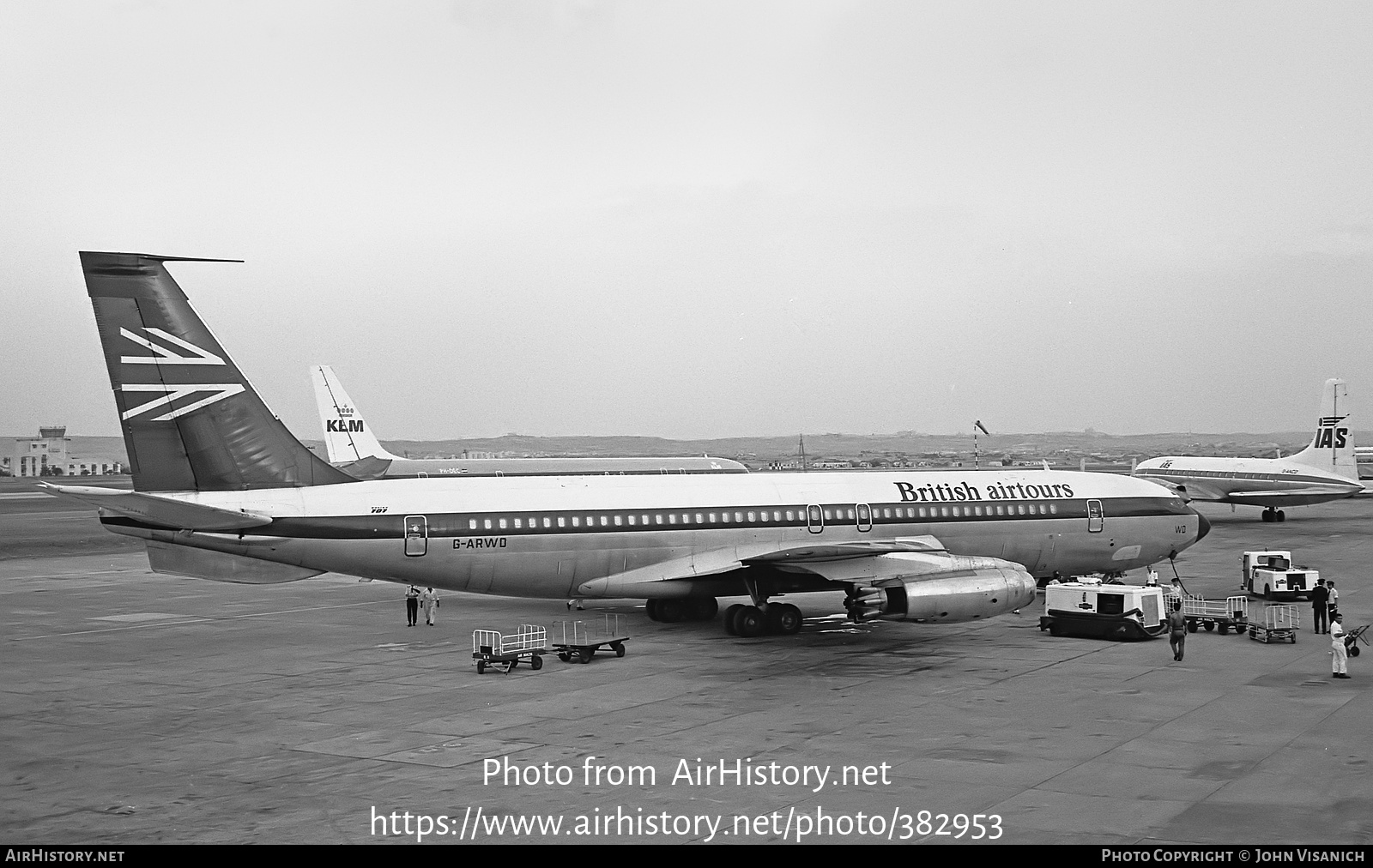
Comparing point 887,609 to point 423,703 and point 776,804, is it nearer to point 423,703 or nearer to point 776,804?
point 423,703

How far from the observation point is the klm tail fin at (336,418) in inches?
2360

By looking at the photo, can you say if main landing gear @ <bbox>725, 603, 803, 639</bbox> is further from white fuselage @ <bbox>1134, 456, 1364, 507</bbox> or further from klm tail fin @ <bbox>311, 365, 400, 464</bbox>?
white fuselage @ <bbox>1134, 456, 1364, 507</bbox>

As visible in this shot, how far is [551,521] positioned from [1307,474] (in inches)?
2252

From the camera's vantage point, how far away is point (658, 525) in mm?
30094

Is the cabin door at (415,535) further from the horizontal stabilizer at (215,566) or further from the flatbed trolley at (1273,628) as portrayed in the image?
the flatbed trolley at (1273,628)

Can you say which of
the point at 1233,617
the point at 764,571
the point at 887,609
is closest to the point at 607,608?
the point at 764,571

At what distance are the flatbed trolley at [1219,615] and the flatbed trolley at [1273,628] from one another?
42 centimetres

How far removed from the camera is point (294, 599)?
3888 centimetres

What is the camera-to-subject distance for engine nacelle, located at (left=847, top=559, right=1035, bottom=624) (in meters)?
26.6

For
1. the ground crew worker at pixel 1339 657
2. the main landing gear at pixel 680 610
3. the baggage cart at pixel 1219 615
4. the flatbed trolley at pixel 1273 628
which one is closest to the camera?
the ground crew worker at pixel 1339 657

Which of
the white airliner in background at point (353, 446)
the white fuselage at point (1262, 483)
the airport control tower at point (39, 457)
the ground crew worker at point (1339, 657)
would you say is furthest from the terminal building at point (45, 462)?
the ground crew worker at point (1339, 657)

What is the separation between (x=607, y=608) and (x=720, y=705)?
14083mm

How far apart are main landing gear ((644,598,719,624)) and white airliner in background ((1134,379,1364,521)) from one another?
145 ft

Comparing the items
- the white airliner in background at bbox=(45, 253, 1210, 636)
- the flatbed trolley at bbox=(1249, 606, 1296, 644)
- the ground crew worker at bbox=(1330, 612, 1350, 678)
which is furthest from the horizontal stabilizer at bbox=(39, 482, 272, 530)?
the flatbed trolley at bbox=(1249, 606, 1296, 644)
